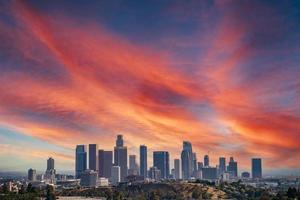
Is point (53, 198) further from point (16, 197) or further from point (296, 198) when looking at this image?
point (296, 198)

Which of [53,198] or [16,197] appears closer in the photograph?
[16,197]

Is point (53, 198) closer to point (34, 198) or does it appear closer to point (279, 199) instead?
point (34, 198)

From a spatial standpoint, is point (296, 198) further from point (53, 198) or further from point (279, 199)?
point (53, 198)

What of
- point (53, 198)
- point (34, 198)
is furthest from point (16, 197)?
point (53, 198)

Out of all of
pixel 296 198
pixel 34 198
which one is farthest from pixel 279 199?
pixel 34 198

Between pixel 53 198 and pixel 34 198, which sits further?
pixel 53 198

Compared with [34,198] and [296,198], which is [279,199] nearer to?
[296,198]
